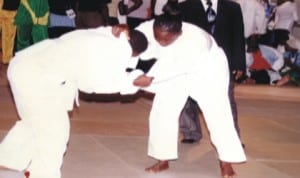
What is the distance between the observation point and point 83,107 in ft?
31.5

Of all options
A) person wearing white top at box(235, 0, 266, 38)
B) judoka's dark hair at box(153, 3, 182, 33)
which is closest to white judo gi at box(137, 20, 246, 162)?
judoka's dark hair at box(153, 3, 182, 33)

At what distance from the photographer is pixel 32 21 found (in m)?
11.0

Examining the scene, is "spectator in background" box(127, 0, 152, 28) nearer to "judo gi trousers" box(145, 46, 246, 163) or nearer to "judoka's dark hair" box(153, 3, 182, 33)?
"judo gi trousers" box(145, 46, 246, 163)

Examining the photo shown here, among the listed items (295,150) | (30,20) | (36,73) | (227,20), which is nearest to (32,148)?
(36,73)

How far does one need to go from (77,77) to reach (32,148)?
3.09 ft

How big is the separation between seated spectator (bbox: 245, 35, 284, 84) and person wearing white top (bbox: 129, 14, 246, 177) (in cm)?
737

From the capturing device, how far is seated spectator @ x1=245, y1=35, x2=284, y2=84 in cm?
1350

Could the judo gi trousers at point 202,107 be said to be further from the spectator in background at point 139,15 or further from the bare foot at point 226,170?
the spectator in background at point 139,15

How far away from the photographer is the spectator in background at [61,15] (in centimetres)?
1076

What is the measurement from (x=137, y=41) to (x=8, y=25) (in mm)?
6926

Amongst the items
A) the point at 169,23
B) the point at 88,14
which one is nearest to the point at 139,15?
the point at 88,14

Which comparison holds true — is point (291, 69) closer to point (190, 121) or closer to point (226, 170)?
point (190, 121)

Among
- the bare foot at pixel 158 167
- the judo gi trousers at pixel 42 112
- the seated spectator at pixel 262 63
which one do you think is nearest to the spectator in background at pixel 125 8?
the seated spectator at pixel 262 63

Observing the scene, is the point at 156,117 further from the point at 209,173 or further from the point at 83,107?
the point at 83,107
